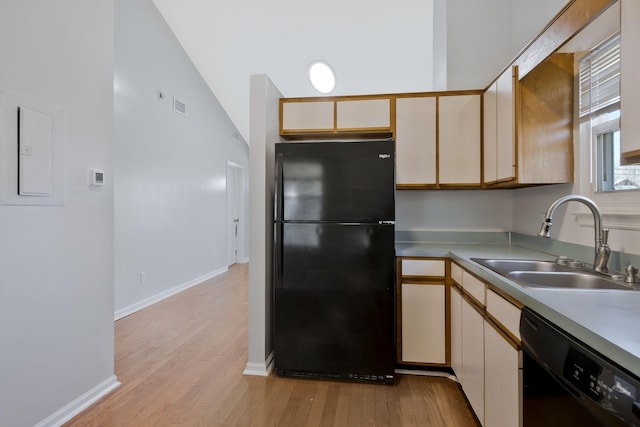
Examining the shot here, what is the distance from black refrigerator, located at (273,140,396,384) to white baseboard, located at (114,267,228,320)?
7.30ft

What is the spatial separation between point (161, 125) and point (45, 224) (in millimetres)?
2757

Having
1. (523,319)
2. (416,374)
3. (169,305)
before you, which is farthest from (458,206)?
(169,305)

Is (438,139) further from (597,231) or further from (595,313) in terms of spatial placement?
(595,313)

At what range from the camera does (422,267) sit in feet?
7.75

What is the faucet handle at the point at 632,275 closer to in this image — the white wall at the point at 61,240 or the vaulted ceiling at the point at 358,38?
the vaulted ceiling at the point at 358,38

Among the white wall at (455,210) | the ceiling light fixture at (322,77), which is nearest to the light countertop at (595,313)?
the white wall at (455,210)

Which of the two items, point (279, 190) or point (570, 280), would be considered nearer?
point (570, 280)

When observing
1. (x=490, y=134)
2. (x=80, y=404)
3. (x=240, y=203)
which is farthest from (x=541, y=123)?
(x=240, y=203)

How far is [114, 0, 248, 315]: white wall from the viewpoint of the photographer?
3.58m

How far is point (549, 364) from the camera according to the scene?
40.0 inches

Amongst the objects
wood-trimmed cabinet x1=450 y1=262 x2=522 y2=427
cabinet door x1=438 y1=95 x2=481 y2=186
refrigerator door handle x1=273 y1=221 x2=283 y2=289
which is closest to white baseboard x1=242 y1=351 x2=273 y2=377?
refrigerator door handle x1=273 y1=221 x2=283 y2=289

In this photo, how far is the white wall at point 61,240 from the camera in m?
1.62

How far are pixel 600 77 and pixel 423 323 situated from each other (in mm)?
Answer: 1765

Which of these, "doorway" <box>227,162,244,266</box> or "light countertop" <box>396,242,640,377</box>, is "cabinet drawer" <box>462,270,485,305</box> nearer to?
"light countertop" <box>396,242,640,377</box>
